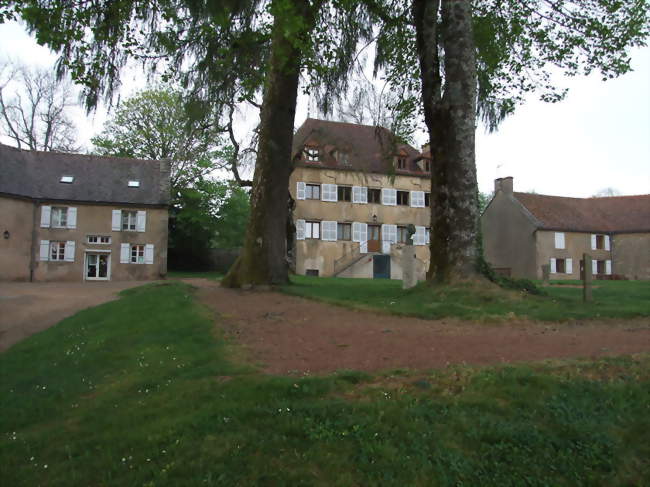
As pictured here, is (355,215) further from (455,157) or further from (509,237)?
(455,157)

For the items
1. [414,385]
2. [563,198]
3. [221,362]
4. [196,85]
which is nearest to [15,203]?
[196,85]

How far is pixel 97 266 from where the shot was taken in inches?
1180

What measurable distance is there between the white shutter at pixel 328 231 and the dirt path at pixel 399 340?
25.0m

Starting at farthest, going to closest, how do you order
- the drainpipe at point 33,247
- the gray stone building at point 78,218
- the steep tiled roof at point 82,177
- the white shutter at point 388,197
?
1. the white shutter at point 388,197
2. the steep tiled roof at point 82,177
3. the drainpipe at point 33,247
4. the gray stone building at point 78,218

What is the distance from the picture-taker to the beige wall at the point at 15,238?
2692 centimetres

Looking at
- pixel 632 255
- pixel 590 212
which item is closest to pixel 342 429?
pixel 632 255

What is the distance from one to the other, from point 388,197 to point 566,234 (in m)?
14.1

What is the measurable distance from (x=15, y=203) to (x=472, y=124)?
26.8 metres

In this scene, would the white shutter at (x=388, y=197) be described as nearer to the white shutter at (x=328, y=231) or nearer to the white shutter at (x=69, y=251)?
the white shutter at (x=328, y=231)

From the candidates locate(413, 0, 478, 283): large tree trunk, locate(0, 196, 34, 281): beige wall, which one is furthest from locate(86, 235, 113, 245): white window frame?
locate(413, 0, 478, 283): large tree trunk

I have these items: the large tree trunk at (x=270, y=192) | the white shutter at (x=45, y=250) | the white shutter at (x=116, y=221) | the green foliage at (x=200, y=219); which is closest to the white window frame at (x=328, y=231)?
the green foliage at (x=200, y=219)

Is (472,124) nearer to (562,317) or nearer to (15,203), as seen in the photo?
(562,317)

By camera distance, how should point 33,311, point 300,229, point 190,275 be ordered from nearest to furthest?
1. point 33,311
2. point 190,275
3. point 300,229

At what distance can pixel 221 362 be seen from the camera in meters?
5.71
